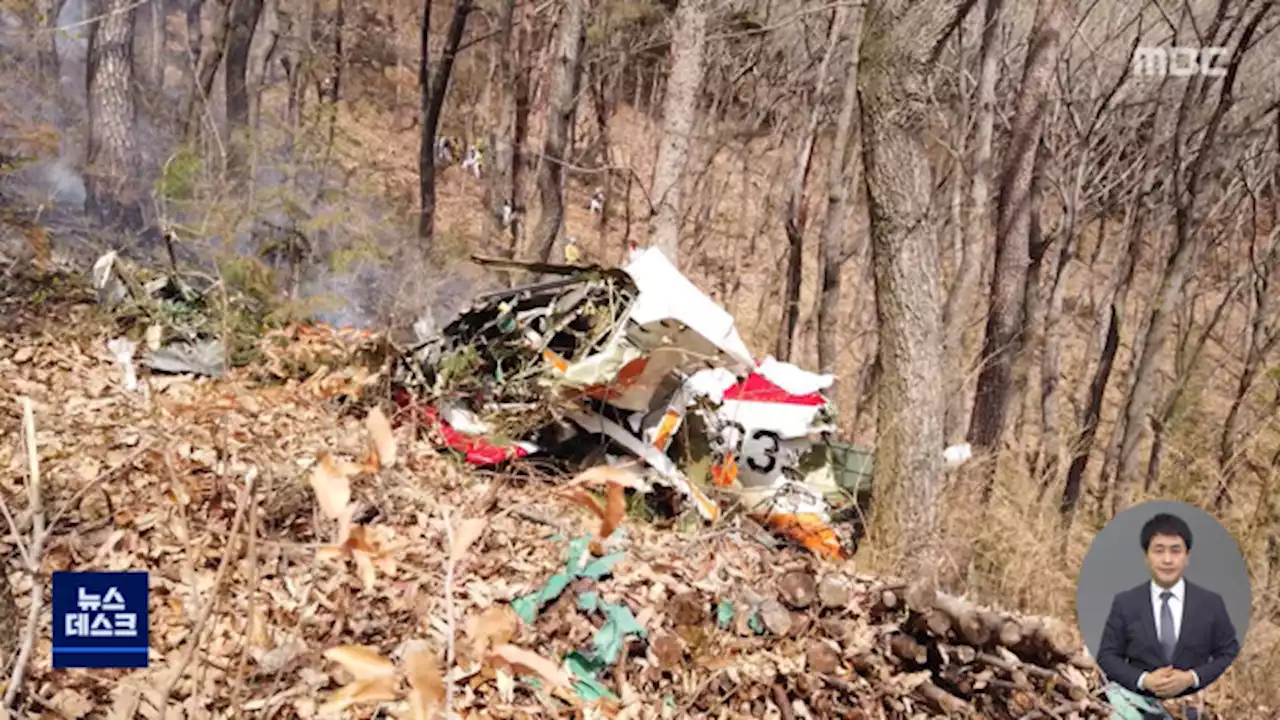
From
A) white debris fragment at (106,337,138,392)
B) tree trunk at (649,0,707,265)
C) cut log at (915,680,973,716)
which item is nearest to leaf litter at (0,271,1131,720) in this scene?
cut log at (915,680,973,716)

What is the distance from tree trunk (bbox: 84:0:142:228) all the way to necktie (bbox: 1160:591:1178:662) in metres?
9.01

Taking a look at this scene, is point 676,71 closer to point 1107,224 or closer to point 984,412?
point 984,412

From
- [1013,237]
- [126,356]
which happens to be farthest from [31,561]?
[1013,237]

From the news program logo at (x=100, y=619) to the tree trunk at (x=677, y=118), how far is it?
505 centimetres

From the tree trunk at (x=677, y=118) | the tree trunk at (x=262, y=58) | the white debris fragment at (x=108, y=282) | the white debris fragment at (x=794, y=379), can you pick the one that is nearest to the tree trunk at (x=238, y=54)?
the tree trunk at (x=262, y=58)

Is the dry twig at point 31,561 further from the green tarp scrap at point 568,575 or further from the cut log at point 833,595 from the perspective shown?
the cut log at point 833,595

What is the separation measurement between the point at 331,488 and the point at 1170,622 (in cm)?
174

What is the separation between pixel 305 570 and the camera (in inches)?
113

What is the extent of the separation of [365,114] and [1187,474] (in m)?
20.9

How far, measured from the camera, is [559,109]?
8.31 m

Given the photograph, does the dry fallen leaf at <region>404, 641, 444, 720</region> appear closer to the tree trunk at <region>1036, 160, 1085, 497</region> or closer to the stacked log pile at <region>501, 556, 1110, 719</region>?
the stacked log pile at <region>501, 556, 1110, 719</region>

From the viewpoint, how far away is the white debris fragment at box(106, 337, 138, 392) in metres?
4.75

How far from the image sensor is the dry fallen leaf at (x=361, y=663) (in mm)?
1111

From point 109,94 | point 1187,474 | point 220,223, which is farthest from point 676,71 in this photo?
point 109,94
